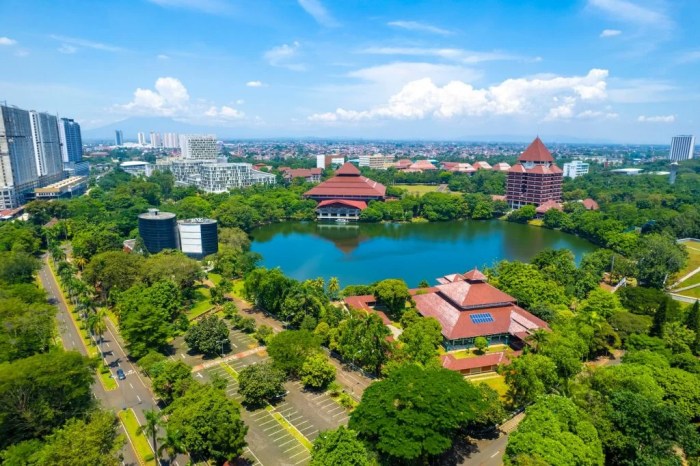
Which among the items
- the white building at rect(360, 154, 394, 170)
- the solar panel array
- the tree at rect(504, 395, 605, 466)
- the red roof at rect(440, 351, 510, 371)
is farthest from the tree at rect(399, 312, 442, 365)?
the white building at rect(360, 154, 394, 170)

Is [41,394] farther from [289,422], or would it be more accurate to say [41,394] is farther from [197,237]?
[197,237]

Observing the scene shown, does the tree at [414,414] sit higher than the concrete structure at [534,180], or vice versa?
the concrete structure at [534,180]

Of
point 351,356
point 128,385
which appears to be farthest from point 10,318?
point 351,356

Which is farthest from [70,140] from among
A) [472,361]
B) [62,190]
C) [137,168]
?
[472,361]

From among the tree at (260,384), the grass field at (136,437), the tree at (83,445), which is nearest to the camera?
the tree at (83,445)

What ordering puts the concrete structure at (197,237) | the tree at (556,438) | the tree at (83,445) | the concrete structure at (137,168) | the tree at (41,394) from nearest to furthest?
the tree at (83,445) → the tree at (556,438) → the tree at (41,394) → the concrete structure at (197,237) → the concrete structure at (137,168)

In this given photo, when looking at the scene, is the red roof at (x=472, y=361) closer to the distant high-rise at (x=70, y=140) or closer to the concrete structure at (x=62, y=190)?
the concrete structure at (x=62, y=190)

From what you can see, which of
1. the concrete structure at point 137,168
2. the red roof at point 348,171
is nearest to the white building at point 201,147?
the concrete structure at point 137,168
